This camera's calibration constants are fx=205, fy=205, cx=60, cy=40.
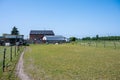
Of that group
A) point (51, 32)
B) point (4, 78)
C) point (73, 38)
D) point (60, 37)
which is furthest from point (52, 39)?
point (4, 78)

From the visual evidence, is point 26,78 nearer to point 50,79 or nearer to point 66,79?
point 50,79

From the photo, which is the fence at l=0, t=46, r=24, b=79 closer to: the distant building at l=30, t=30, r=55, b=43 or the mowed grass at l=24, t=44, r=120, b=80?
the mowed grass at l=24, t=44, r=120, b=80

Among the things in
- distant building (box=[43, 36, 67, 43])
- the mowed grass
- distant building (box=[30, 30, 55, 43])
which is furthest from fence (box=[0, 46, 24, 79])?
distant building (box=[30, 30, 55, 43])

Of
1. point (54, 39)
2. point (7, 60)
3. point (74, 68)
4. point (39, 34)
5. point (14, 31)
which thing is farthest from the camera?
point (14, 31)

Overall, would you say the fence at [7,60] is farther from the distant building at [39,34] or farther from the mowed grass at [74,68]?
the distant building at [39,34]

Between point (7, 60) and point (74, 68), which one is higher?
point (7, 60)

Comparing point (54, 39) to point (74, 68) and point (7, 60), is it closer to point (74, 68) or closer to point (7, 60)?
point (7, 60)

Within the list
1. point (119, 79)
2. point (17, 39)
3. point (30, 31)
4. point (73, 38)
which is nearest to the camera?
point (119, 79)

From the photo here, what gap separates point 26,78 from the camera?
10102 mm

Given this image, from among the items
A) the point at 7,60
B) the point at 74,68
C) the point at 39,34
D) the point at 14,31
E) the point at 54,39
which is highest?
the point at 14,31

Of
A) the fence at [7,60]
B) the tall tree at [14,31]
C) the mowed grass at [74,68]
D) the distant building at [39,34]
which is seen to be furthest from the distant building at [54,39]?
the mowed grass at [74,68]

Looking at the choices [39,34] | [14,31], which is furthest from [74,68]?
[14,31]

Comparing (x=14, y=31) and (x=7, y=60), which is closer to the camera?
(x=7, y=60)

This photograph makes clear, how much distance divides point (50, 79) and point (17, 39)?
67892 millimetres
